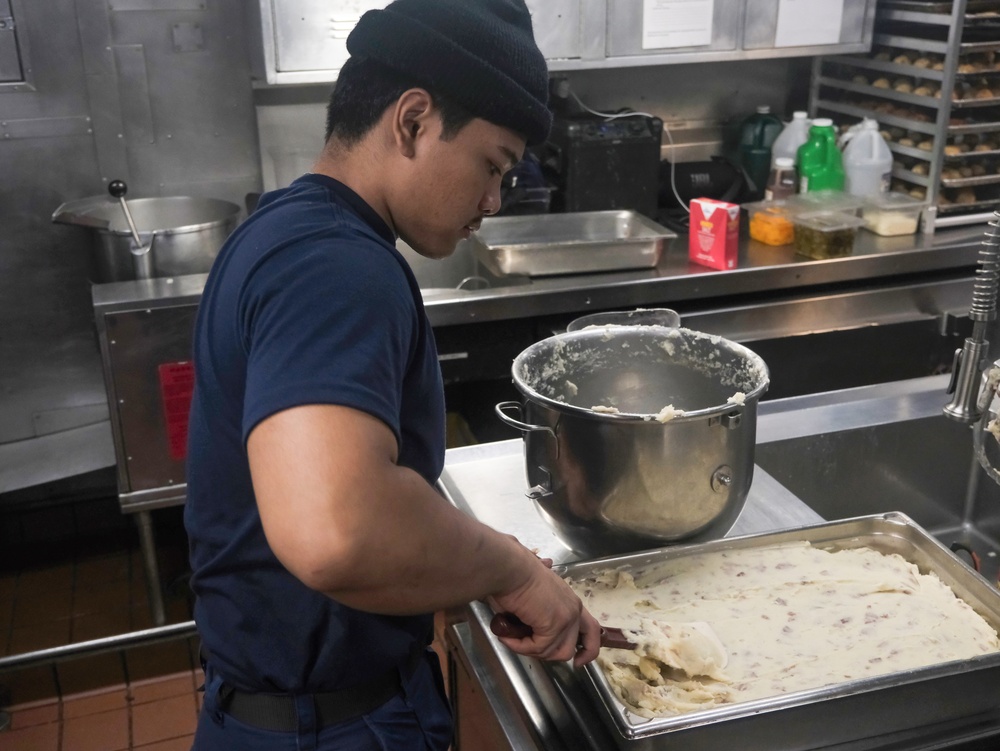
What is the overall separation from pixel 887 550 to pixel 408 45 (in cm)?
90

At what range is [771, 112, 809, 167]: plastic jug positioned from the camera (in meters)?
3.30

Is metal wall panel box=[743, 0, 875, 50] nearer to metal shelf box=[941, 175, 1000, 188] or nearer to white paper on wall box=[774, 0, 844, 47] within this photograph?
white paper on wall box=[774, 0, 844, 47]

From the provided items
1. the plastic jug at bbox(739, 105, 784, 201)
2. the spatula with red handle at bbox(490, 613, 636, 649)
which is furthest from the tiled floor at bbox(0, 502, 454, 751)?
the plastic jug at bbox(739, 105, 784, 201)

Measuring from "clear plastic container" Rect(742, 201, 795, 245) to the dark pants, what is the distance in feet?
7.06

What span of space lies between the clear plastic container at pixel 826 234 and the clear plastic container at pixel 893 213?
18 cm

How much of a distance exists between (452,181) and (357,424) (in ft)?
1.04

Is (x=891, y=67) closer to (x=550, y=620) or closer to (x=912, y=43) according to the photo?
(x=912, y=43)

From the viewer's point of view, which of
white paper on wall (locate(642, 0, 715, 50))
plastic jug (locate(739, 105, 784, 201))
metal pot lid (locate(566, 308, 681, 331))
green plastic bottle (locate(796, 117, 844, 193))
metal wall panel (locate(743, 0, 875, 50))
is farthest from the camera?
plastic jug (locate(739, 105, 784, 201))

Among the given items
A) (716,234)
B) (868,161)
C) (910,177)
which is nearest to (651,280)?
(716,234)

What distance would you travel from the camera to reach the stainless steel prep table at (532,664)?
3.35 feet

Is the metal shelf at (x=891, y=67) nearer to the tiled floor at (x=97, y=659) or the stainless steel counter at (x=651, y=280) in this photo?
the stainless steel counter at (x=651, y=280)

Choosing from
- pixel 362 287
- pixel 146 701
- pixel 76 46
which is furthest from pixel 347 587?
pixel 76 46

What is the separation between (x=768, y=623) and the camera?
118 centimetres

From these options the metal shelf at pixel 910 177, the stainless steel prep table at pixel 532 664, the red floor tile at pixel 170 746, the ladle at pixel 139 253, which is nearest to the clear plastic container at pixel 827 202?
the metal shelf at pixel 910 177
